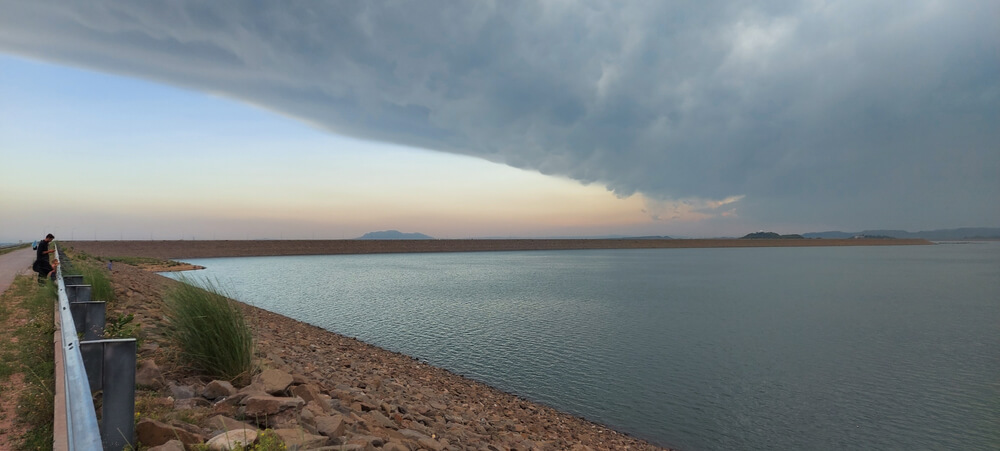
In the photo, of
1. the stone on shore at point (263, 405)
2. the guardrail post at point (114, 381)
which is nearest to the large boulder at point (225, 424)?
the stone on shore at point (263, 405)

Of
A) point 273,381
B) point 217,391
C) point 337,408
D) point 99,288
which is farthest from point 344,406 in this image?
point 99,288

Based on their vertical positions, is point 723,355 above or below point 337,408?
below

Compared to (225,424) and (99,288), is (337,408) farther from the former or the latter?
(99,288)

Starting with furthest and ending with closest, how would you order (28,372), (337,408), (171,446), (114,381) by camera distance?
(337,408) → (28,372) → (171,446) → (114,381)

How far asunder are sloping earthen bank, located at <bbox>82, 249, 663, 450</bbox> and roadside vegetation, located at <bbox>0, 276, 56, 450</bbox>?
2.51 ft

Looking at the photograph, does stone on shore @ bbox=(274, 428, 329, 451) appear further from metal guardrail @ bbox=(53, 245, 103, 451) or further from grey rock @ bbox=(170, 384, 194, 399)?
metal guardrail @ bbox=(53, 245, 103, 451)

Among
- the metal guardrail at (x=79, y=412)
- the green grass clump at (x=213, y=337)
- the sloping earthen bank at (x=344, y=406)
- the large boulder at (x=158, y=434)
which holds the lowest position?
the sloping earthen bank at (x=344, y=406)

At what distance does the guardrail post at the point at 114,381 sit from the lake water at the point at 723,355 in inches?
321

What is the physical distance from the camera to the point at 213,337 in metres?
5.98

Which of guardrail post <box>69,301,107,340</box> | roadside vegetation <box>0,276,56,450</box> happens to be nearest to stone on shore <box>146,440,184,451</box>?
roadside vegetation <box>0,276,56,450</box>

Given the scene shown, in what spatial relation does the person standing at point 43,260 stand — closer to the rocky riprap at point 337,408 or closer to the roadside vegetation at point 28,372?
the roadside vegetation at point 28,372

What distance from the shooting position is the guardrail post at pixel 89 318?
17.0ft

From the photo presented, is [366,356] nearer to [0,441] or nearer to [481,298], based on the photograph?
[0,441]

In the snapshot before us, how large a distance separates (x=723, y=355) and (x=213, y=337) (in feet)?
44.5
